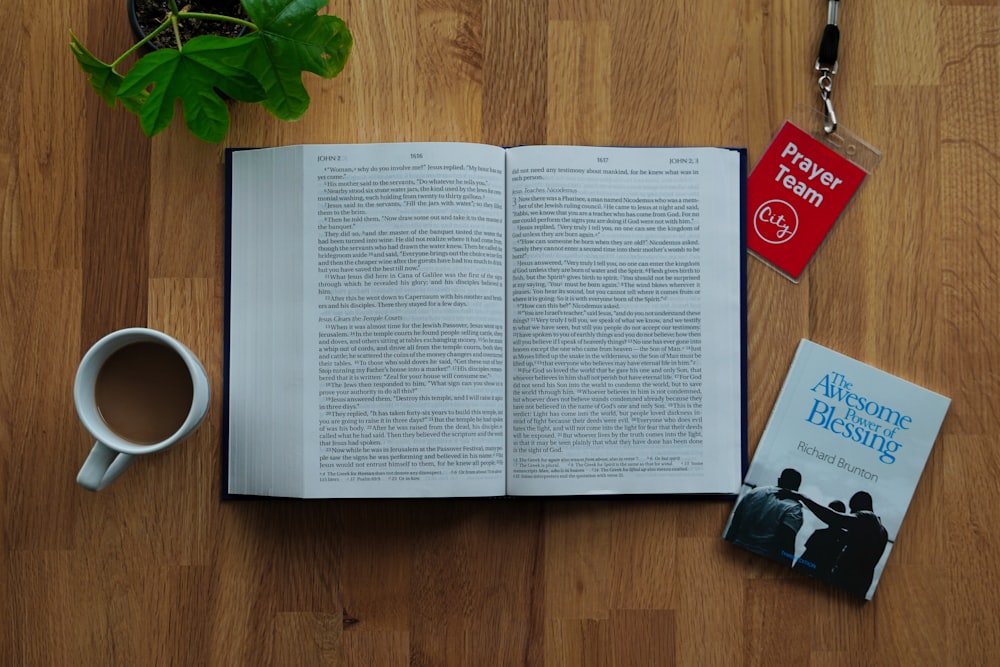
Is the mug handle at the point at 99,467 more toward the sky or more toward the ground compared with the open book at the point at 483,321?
more toward the ground

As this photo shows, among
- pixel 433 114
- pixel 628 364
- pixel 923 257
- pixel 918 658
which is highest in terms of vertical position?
pixel 433 114

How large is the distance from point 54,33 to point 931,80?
0.89m

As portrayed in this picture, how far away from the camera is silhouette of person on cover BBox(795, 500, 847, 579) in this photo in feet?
2.35

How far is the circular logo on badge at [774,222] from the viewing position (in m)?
0.73

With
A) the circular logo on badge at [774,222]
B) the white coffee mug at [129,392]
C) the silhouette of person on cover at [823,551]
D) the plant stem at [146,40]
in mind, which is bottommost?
the silhouette of person on cover at [823,551]

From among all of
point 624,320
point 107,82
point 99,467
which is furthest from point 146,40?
point 624,320

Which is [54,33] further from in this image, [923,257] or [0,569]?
[923,257]

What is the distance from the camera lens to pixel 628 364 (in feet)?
2.36

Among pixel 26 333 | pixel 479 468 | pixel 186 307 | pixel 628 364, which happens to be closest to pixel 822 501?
pixel 628 364

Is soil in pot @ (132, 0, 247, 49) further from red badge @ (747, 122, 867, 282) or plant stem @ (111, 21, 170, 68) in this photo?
red badge @ (747, 122, 867, 282)

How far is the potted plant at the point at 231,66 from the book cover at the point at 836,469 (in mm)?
539

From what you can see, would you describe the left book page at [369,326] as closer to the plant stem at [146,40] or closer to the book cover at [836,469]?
the plant stem at [146,40]

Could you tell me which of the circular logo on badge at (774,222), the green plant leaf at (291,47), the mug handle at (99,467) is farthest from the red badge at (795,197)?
the mug handle at (99,467)

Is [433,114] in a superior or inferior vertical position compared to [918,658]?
superior
